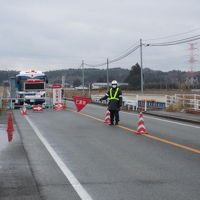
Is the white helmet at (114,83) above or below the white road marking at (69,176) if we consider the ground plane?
above

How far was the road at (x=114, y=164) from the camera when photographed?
638cm

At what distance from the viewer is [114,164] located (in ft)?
28.3

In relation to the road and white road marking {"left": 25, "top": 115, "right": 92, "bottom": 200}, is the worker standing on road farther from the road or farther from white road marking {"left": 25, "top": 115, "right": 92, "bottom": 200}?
white road marking {"left": 25, "top": 115, "right": 92, "bottom": 200}

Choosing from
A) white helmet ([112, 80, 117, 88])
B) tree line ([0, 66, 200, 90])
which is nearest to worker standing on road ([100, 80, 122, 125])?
white helmet ([112, 80, 117, 88])

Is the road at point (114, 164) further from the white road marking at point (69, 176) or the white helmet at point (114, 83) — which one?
the white helmet at point (114, 83)

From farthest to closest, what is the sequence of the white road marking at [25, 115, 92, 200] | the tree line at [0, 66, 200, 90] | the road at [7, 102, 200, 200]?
the tree line at [0, 66, 200, 90]
the road at [7, 102, 200, 200]
the white road marking at [25, 115, 92, 200]

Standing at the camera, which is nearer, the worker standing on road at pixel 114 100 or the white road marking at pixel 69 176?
the white road marking at pixel 69 176

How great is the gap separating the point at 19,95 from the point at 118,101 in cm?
1573

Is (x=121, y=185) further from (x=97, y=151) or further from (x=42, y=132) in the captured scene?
(x=42, y=132)

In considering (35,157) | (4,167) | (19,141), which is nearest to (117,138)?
(19,141)

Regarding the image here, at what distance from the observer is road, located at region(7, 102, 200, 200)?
20.9 feet

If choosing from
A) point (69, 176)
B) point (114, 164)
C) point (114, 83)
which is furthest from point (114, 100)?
point (69, 176)

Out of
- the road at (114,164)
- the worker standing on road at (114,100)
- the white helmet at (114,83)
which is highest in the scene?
the white helmet at (114,83)

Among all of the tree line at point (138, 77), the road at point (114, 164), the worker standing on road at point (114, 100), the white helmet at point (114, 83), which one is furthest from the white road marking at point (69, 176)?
the tree line at point (138, 77)
